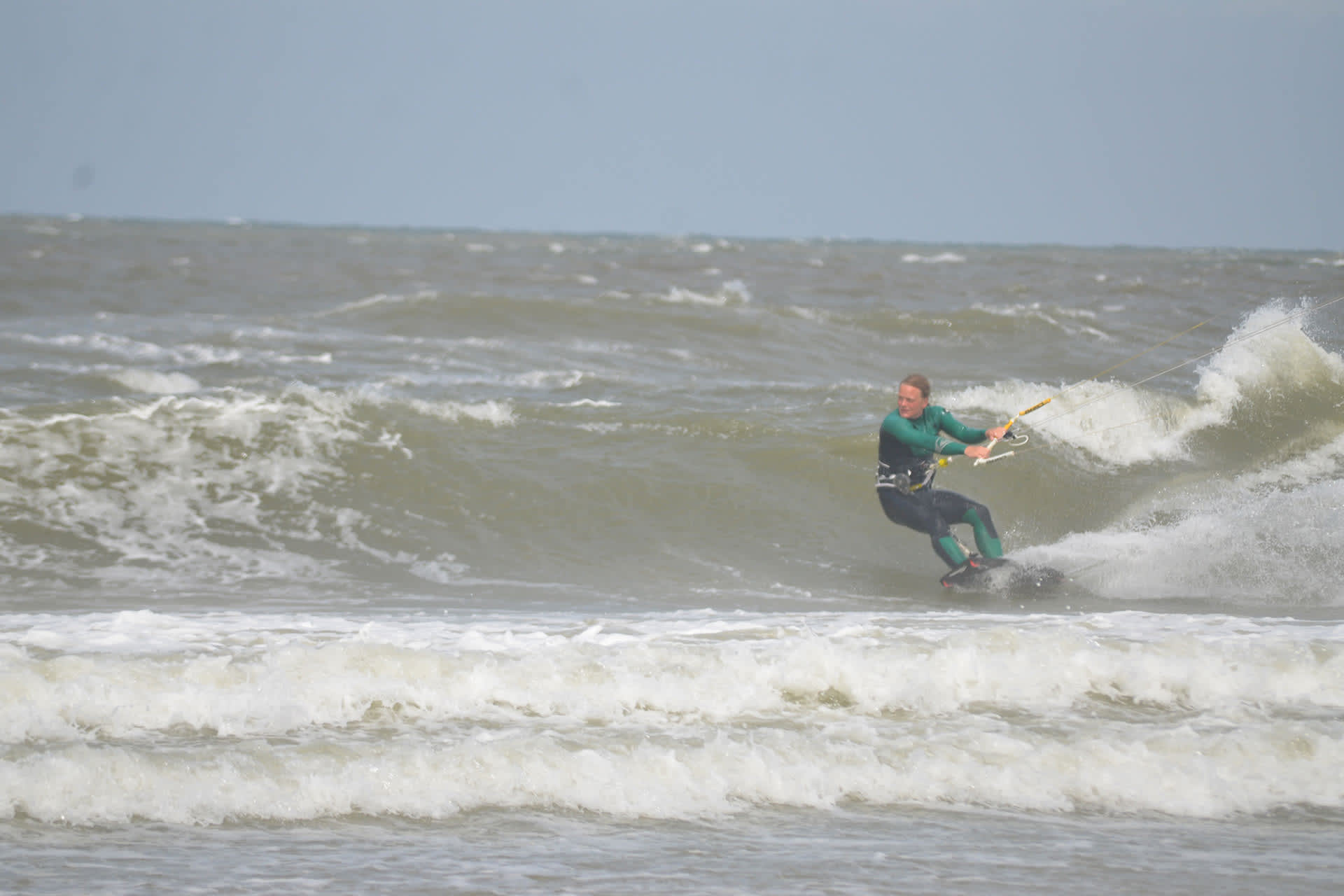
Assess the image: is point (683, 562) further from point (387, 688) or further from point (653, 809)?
point (653, 809)

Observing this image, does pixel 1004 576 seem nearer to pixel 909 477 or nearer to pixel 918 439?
pixel 909 477

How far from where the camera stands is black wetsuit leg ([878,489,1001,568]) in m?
8.88

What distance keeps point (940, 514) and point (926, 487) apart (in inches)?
8.2

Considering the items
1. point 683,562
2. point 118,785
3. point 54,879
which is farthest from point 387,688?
point 683,562

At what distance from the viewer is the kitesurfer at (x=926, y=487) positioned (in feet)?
28.7

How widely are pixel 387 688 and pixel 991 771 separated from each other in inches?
106

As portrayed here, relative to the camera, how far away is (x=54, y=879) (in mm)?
4215

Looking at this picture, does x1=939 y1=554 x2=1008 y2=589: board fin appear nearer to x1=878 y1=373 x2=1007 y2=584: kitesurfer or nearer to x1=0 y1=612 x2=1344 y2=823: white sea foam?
x1=878 y1=373 x2=1007 y2=584: kitesurfer

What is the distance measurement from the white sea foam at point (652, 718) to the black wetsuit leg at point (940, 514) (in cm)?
168

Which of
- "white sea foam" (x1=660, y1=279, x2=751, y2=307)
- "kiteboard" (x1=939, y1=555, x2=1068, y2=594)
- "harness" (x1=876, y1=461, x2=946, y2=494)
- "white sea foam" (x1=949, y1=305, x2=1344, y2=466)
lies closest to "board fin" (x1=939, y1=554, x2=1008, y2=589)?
"kiteboard" (x1=939, y1=555, x2=1068, y2=594)

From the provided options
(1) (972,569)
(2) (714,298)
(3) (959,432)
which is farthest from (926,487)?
(2) (714,298)

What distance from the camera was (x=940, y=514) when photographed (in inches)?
352

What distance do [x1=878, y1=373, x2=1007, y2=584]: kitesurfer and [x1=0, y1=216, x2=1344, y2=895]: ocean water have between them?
40cm

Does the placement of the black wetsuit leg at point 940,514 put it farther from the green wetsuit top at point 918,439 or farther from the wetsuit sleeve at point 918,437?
the wetsuit sleeve at point 918,437
